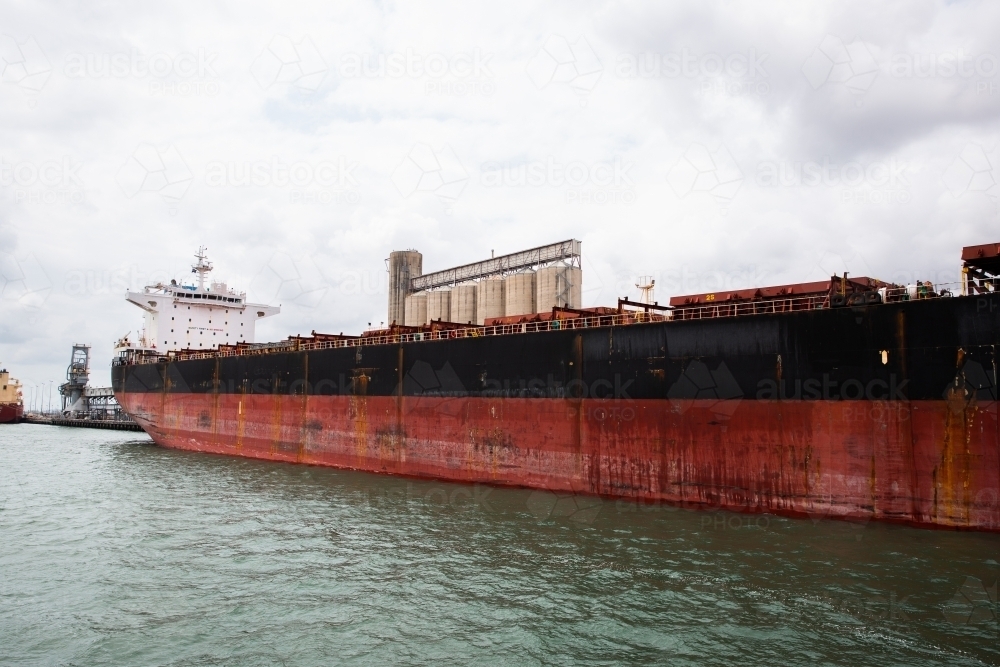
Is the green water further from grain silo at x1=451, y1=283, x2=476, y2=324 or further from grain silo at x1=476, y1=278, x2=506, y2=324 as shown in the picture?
grain silo at x1=451, y1=283, x2=476, y2=324

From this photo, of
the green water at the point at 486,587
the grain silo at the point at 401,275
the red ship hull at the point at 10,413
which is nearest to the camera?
the green water at the point at 486,587

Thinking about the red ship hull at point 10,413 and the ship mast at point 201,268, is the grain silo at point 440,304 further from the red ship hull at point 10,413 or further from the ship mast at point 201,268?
the red ship hull at point 10,413

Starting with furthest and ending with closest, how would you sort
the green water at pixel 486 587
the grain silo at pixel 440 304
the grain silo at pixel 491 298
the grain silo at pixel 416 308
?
the grain silo at pixel 416 308 → the grain silo at pixel 440 304 → the grain silo at pixel 491 298 → the green water at pixel 486 587

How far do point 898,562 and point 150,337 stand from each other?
115ft

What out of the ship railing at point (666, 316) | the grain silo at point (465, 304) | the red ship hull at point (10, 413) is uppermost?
the grain silo at point (465, 304)

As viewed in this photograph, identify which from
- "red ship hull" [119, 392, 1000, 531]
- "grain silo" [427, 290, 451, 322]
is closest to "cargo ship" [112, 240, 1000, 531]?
"red ship hull" [119, 392, 1000, 531]

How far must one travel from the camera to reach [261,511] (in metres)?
13.5

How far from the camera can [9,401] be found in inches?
2195

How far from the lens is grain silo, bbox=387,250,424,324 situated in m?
41.9

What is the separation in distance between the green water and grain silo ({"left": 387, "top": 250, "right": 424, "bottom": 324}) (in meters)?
28.8

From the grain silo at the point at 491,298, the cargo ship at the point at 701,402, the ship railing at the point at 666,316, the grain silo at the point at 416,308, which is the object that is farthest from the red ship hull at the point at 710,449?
the grain silo at the point at 416,308

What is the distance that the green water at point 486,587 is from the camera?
22.3 feet

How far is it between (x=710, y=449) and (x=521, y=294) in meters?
21.4

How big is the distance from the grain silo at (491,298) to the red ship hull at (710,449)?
51.1 feet
